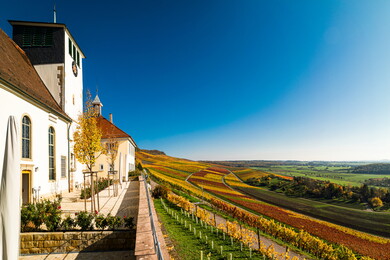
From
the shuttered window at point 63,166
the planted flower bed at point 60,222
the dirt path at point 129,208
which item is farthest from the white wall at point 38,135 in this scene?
the dirt path at point 129,208

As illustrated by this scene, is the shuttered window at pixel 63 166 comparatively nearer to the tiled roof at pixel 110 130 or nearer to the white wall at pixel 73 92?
the white wall at pixel 73 92

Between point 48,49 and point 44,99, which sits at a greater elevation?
point 48,49

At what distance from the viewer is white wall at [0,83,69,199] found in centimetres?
1078

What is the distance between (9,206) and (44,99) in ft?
48.7

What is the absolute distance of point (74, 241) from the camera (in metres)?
8.37

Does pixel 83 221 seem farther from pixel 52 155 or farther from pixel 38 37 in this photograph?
pixel 38 37

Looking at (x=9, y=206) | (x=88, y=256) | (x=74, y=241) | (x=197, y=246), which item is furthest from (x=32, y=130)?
(x=9, y=206)

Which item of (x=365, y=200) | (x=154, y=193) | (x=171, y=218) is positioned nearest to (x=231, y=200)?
(x=154, y=193)

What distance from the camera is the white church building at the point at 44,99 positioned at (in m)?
13.0

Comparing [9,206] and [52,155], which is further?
[52,155]

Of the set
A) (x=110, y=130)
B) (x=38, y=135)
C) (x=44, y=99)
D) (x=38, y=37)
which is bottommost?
(x=38, y=135)

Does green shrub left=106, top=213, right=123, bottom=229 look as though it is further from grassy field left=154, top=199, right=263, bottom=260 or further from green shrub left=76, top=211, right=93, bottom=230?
grassy field left=154, top=199, right=263, bottom=260

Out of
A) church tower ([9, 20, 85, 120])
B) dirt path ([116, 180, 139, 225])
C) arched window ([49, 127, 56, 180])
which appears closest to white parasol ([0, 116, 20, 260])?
dirt path ([116, 180, 139, 225])

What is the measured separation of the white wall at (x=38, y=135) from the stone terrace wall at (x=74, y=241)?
4.61 meters
